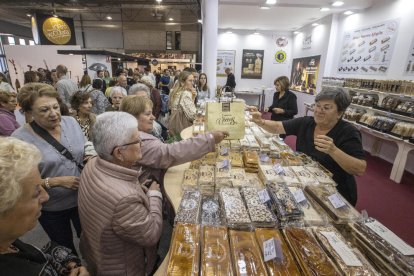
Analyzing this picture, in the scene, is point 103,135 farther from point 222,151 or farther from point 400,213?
point 400,213

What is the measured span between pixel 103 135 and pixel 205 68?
18.5 feet

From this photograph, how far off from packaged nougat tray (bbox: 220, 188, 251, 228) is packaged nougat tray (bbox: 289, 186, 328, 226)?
34cm

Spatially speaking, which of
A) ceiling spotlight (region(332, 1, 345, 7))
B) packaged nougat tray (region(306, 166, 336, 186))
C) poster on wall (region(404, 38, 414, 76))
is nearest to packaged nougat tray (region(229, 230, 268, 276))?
packaged nougat tray (region(306, 166, 336, 186))

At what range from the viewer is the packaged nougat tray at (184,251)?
1.01 metres

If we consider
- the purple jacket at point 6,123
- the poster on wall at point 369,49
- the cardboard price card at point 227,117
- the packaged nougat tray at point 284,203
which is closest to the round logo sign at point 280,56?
the poster on wall at point 369,49

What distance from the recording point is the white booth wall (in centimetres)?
1076

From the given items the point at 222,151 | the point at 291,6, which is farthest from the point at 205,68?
the point at 222,151

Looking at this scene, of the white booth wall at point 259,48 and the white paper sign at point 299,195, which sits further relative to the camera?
the white booth wall at point 259,48

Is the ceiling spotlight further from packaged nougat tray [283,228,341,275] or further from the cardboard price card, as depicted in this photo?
packaged nougat tray [283,228,341,275]

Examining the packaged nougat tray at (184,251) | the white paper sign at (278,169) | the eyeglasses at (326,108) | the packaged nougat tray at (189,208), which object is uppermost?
the eyeglasses at (326,108)

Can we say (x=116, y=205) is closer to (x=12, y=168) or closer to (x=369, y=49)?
(x=12, y=168)

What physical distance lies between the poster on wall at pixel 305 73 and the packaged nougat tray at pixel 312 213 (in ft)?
25.9

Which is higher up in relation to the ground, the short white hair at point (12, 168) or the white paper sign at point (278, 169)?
the short white hair at point (12, 168)

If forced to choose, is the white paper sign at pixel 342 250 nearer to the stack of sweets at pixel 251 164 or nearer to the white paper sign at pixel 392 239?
the white paper sign at pixel 392 239
